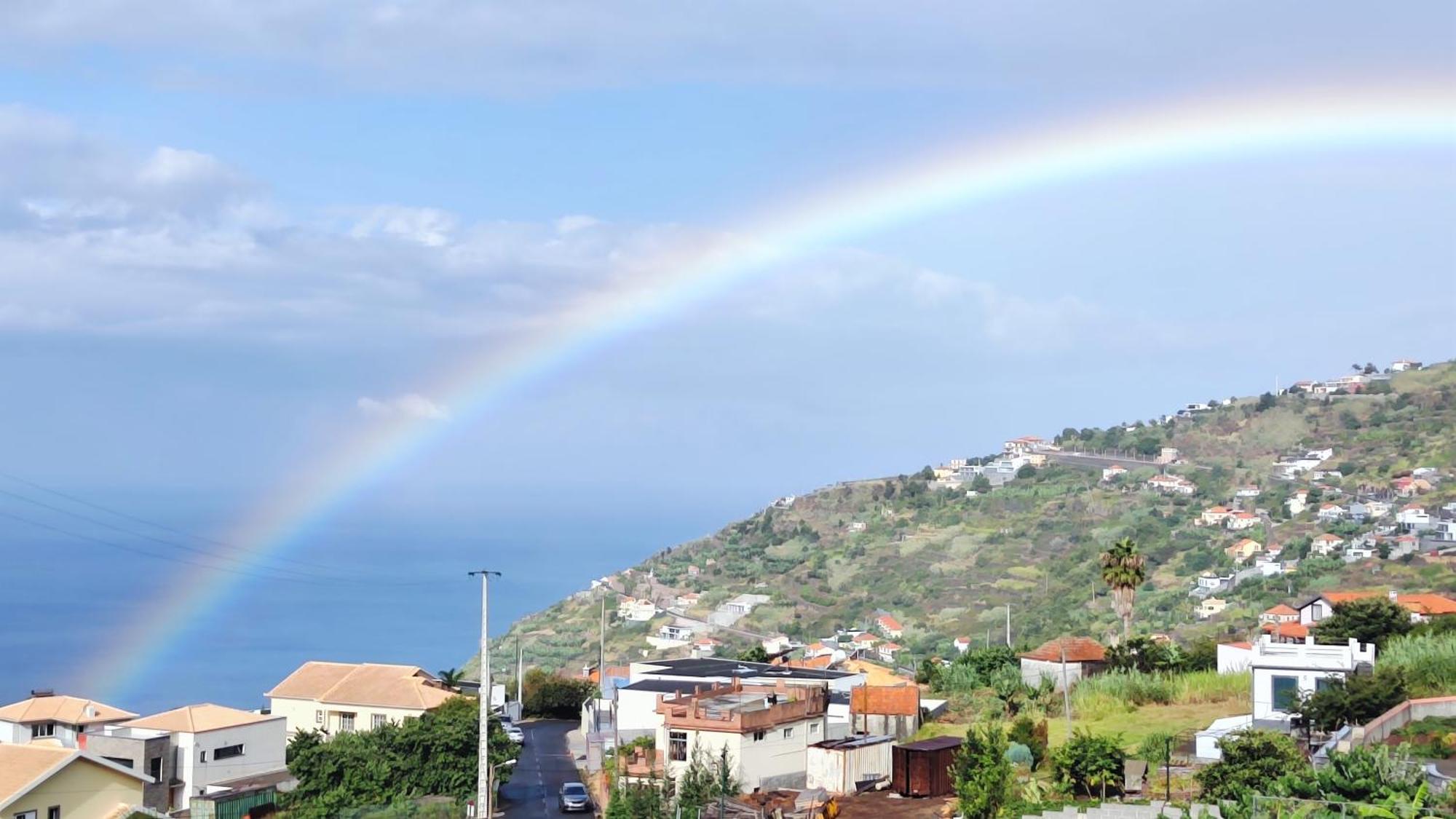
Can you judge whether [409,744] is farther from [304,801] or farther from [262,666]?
[262,666]

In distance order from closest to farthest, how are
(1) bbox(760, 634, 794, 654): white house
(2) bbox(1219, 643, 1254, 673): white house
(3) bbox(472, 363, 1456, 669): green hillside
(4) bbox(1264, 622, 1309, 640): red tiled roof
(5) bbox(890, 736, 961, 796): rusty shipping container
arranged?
1. (5) bbox(890, 736, 961, 796): rusty shipping container
2. (2) bbox(1219, 643, 1254, 673): white house
3. (4) bbox(1264, 622, 1309, 640): red tiled roof
4. (1) bbox(760, 634, 794, 654): white house
5. (3) bbox(472, 363, 1456, 669): green hillside

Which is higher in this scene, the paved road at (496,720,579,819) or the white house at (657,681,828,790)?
the white house at (657,681,828,790)

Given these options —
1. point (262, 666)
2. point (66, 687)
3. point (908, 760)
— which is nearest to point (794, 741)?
point (908, 760)

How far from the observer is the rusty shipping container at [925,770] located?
31.8 metres

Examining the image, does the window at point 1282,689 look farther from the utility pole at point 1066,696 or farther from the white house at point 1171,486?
the white house at point 1171,486

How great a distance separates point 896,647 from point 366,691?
48.4 meters

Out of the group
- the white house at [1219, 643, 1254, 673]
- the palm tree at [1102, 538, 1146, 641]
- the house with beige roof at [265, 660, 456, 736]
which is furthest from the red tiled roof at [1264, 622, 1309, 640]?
the house with beige roof at [265, 660, 456, 736]

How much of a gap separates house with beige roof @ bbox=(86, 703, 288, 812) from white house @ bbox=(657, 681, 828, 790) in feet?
47.7

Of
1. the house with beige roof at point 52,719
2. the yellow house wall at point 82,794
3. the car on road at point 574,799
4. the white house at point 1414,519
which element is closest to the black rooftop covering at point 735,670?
the car on road at point 574,799

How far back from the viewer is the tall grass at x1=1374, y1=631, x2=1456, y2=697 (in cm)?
3481

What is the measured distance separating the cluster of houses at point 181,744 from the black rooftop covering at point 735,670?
7.69m

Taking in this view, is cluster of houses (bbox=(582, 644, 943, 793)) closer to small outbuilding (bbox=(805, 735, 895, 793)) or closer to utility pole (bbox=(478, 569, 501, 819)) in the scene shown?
small outbuilding (bbox=(805, 735, 895, 793))

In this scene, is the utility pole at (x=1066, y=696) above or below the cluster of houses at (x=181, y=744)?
above

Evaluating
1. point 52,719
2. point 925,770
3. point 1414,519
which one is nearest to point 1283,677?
point 925,770
